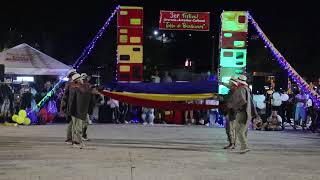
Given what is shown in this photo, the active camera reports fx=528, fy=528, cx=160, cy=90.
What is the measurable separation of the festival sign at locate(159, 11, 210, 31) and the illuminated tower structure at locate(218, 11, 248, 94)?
180 cm

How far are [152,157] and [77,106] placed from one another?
8.19 ft

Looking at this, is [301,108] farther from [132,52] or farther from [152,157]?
[152,157]

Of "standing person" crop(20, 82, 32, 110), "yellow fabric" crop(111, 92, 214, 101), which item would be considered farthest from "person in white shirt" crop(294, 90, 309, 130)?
"standing person" crop(20, 82, 32, 110)

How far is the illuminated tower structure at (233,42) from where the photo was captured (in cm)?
2270

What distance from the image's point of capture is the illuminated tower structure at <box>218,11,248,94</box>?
22.7 metres

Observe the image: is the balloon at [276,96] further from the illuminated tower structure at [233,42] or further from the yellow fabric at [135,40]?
the yellow fabric at [135,40]

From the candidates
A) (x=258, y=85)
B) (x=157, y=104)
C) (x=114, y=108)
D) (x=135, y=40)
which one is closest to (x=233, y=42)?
(x=258, y=85)

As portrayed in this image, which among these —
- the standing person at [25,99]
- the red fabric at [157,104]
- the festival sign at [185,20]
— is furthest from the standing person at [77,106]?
the festival sign at [185,20]

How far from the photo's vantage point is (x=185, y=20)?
79.8ft

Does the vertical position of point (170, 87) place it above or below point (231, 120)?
above

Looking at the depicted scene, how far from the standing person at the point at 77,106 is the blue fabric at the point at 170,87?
6887 millimetres

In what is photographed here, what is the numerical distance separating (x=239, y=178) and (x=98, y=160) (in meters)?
3.23

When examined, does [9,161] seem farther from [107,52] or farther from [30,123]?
[107,52]

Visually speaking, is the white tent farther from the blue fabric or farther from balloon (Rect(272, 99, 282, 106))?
balloon (Rect(272, 99, 282, 106))
